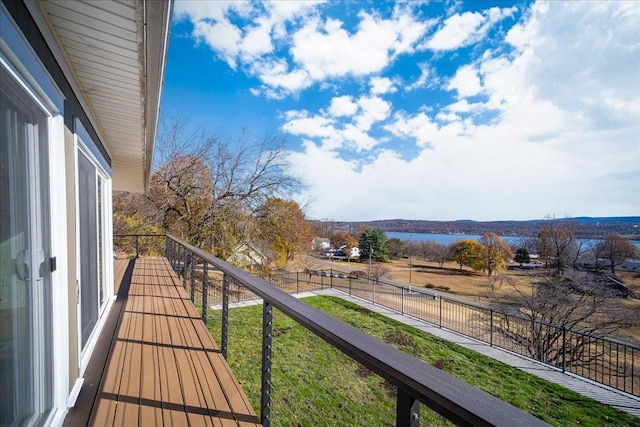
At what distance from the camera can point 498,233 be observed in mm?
30719

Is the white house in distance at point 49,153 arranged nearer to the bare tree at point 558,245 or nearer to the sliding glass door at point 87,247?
the sliding glass door at point 87,247

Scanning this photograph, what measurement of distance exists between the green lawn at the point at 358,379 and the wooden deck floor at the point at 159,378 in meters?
2.47

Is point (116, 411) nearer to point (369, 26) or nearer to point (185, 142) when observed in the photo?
point (369, 26)

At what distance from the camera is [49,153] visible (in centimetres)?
168

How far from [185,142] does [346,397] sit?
41.9 feet

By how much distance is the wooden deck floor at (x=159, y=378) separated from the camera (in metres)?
1.80

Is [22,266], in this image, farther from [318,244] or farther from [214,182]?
[318,244]

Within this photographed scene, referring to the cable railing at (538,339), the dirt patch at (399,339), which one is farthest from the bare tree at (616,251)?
the dirt patch at (399,339)

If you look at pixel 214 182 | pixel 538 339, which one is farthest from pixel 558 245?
pixel 214 182

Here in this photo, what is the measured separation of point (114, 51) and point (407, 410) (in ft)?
6.88

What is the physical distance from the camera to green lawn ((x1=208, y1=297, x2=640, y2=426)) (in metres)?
5.82

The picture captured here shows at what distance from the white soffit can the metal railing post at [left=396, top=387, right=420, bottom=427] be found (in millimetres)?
1460

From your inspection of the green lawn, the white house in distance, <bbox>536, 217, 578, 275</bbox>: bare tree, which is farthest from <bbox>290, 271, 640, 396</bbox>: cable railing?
the white house in distance

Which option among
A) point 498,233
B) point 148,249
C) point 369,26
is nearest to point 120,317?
point 148,249
